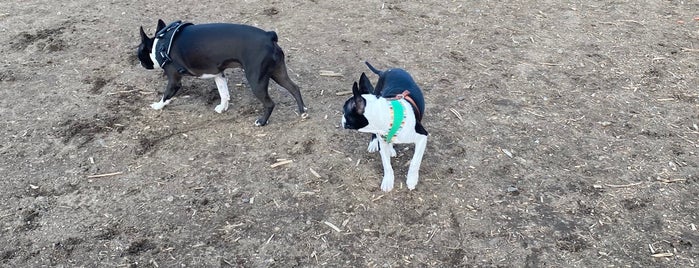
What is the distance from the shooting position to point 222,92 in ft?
17.6

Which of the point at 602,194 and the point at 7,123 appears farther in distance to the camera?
the point at 7,123

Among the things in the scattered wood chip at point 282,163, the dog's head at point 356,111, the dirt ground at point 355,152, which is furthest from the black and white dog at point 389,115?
the scattered wood chip at point 282,163

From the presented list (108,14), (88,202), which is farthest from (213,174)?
(108,14)

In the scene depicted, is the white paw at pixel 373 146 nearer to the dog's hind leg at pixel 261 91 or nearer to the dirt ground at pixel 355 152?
the dirt ground at pixel 355 152

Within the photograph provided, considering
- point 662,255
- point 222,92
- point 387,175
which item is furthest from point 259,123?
point 662,255

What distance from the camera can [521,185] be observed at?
4.64 meters

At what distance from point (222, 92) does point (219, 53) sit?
0.55 m

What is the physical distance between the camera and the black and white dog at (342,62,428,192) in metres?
3.96

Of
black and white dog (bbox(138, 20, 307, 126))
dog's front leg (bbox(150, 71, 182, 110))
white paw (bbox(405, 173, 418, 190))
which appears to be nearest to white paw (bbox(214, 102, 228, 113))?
black and white dog (bbox(138, 20, 307, 126))

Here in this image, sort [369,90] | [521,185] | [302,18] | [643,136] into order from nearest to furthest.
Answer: [369,90] → [521,185] → [643,136] → [302,18]

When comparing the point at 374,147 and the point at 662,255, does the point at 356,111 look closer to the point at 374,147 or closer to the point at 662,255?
the point at 374,147

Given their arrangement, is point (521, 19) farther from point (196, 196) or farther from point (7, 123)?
point (7, 123)

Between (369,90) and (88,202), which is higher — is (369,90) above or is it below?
above

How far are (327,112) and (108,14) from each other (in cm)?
356
